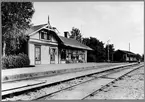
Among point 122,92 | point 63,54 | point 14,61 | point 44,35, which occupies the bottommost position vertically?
point 122,92

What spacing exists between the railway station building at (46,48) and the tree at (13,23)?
1.51m

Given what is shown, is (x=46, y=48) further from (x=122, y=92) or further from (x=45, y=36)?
(x=122, y=92)

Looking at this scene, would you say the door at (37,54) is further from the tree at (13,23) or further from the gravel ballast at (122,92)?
the gravel ballast at (122,92)

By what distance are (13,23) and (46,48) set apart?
6361 millimetres

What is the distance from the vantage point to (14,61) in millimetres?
16031

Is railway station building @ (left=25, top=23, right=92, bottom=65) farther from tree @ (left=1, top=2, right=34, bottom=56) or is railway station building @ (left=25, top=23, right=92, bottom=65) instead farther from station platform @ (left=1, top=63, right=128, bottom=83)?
station platform @ (left=1, top=63, right=128, bottom=83)

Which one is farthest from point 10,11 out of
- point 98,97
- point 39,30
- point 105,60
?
point 105,60

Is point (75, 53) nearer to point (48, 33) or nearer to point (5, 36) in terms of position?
point (48, 33)

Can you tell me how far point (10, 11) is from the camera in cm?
1675

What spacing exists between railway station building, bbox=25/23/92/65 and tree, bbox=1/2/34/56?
1.51 meters

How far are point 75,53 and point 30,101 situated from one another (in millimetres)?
23422

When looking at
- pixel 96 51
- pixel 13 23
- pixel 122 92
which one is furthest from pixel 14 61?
pixel 96 51

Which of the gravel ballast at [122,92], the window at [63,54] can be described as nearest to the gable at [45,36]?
the window at [63,54]

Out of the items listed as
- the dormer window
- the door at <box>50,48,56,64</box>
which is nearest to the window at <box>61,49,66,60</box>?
the door at <box>50,48,56,64</box>
